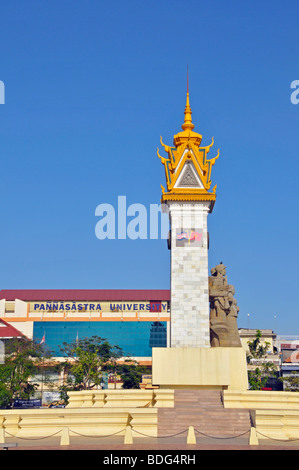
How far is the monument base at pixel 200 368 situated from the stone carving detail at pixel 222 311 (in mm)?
1814

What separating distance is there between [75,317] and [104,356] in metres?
37.8

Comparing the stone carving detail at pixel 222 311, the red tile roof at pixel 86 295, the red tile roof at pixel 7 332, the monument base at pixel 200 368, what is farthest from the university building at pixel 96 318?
the monument base at pixel 200 368

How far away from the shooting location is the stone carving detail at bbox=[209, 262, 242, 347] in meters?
42.3

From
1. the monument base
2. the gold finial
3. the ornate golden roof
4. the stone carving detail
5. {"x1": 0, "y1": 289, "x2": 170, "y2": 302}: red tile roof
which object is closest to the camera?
the monument base

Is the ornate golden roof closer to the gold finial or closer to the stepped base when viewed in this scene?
the gold finial

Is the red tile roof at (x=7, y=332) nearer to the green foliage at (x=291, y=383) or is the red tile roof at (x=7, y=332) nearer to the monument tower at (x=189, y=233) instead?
the green foliage at (x=291, y=383)

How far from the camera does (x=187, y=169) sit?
4569 cm

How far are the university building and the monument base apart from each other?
77.4m

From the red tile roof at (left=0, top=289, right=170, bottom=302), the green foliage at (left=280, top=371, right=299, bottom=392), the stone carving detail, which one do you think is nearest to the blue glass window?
the red tile roof at (left=0, top=289, right=170, bottom=302)

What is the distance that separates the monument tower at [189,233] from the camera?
139ft

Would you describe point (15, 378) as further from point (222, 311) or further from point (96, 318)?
point (96, 318)

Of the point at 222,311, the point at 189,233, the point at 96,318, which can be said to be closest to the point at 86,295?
the point at 96,318

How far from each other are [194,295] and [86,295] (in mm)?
83267
